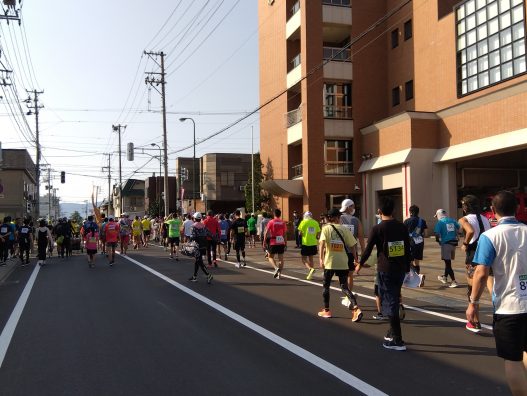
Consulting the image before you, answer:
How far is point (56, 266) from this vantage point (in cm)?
1773

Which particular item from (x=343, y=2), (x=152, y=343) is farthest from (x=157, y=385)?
(x=343, y=2)

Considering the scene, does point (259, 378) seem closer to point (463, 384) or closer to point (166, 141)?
point (463, 384)

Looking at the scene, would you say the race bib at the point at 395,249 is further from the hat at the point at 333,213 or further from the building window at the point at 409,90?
the building window at the point at 409,90

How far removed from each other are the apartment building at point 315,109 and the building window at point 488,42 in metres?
7.60

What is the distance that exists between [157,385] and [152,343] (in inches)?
64.9

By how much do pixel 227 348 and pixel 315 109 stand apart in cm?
2661

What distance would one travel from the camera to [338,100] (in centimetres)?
3297

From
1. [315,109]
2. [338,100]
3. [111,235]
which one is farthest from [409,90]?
[111,235]

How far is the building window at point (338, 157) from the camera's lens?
3228cm

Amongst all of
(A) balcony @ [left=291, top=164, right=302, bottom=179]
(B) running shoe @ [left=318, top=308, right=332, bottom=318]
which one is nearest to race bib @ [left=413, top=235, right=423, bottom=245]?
(B) running shoe @ [left=318, top=308, right=332, bottom=318]

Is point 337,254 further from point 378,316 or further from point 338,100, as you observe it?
point 338,100

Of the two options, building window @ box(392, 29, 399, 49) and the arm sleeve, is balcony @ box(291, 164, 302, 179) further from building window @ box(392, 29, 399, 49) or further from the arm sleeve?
the arm sleeve

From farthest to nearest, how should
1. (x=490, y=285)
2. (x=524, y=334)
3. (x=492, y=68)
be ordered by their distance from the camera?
1. (x=492, y=68)
2. (x=490, y=285)
3. (x=524, y=334)

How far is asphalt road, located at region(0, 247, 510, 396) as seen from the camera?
5.05 m
